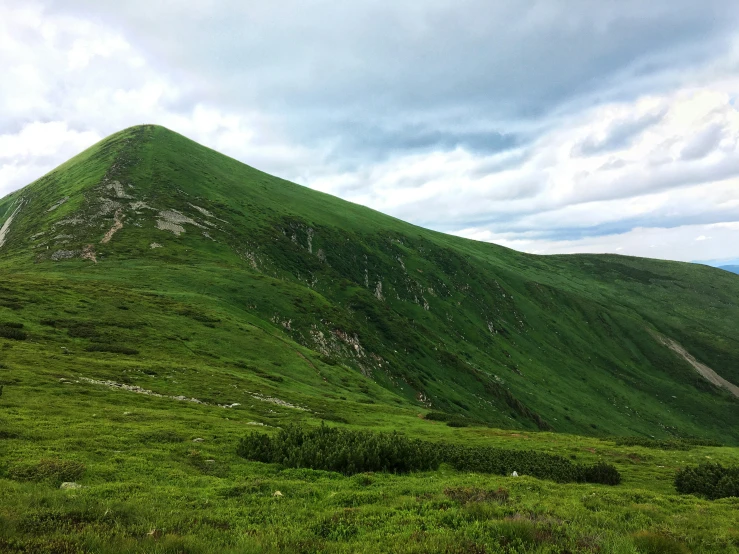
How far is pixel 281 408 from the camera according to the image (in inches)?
1362

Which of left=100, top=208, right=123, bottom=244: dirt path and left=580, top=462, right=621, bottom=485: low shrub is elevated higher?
left=100, top=208, right=123, bottom=244: dirt path

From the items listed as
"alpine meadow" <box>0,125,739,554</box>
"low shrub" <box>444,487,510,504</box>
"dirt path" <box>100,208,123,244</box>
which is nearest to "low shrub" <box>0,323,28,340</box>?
"alpine meadow" <box>0,125,739,554</box>

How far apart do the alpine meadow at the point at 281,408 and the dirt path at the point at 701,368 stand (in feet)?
54.6

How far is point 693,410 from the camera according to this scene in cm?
13100

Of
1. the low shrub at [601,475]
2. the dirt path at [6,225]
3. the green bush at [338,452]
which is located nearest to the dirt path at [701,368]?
the low shrub at [601,475]

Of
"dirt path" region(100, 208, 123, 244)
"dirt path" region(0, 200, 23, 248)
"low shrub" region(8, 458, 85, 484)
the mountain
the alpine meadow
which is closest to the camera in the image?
the alpine meadow

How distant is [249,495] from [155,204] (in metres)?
111

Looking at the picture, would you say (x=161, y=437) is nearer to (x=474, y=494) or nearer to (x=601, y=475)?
(x=474, y=494)

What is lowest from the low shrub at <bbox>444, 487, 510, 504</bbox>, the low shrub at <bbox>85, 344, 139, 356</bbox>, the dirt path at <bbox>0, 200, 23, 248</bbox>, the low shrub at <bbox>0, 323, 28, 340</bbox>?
the low shrub at <bbox>85, 344, 139, 356</bbox>

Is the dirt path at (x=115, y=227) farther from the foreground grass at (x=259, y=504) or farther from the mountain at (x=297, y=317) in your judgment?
the foreground grass at (x=259, y=504)

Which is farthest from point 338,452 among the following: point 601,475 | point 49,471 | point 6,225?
point 6,225

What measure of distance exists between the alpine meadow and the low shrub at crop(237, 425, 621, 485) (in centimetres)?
13

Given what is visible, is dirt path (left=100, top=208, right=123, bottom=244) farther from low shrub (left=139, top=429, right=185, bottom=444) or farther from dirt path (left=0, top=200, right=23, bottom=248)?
low shrub (left=139, top=429, right=185, bottom=444)

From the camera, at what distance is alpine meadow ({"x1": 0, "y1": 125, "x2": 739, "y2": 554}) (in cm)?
1164
